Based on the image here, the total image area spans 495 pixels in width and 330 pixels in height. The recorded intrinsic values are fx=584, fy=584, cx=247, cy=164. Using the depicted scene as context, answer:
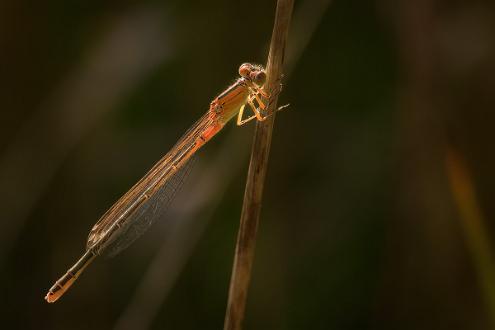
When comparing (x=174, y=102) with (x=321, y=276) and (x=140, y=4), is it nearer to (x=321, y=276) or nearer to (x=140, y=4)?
(x=140, y=4)

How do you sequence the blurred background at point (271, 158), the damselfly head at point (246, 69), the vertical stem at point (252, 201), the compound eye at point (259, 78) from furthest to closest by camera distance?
the blurred background at point (271, 158) < the damselfly head at point (246, 69) < the compound eye at point (259, 78) < the vertical stem at point (252, 201)

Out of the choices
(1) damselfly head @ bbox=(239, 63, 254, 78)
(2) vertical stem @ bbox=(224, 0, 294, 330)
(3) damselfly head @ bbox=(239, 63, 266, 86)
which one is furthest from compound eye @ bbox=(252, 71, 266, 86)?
(2) vertical stem @ bbox=(224, 0, 294, 330)

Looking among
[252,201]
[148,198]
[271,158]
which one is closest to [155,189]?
[148,198]

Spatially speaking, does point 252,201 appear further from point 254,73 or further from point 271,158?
point 271,158

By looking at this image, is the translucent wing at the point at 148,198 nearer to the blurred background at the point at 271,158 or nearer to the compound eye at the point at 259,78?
the blurred background at the point at 271,158

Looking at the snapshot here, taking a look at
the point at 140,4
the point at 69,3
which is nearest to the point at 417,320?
the point at 140,4

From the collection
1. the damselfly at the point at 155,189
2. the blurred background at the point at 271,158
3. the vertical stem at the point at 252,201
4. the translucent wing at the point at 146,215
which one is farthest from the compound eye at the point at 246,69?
the vertical stem at the point at 252,201

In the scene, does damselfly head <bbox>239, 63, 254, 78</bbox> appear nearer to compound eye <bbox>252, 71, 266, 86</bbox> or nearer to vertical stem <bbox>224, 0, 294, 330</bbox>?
compound eye <bbox>252, 71, 266, 86</bbox>
